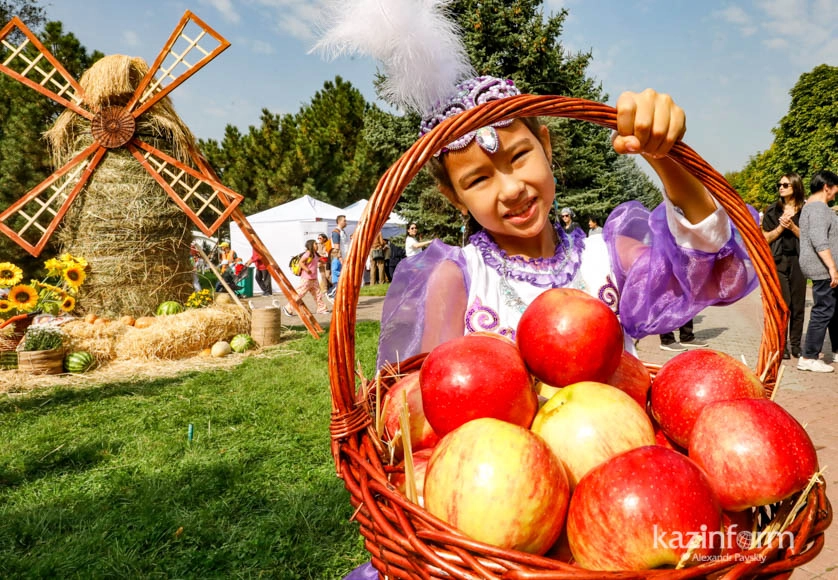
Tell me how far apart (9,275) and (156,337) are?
5.67 feet

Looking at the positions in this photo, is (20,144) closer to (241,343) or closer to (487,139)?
(241,343)

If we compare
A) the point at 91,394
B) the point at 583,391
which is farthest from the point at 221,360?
the point at 583,391

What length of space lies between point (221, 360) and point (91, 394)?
1794 mm

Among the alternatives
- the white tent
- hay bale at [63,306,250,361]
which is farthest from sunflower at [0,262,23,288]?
the white tent

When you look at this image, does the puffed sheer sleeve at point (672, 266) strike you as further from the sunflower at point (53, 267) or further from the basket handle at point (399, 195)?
the sunflower at point (53, 267)

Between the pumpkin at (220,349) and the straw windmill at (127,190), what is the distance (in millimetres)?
1430

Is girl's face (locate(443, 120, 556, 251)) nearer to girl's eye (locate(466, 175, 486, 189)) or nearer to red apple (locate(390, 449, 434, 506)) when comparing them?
girl's eye (locate(466, 175, 486, 189))

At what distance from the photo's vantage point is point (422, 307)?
1.79 meters

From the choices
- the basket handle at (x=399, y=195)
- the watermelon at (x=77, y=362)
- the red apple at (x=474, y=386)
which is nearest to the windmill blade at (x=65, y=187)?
the watermelon at (x=77, y=362)

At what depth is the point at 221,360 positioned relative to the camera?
678 centimetres

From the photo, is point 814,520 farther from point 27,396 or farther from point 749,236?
point 27,396

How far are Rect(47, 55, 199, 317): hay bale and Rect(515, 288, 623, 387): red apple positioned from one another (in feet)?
27.1

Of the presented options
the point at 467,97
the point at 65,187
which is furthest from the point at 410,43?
the point at 65,187

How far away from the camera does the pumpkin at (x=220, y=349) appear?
6.97 metres
